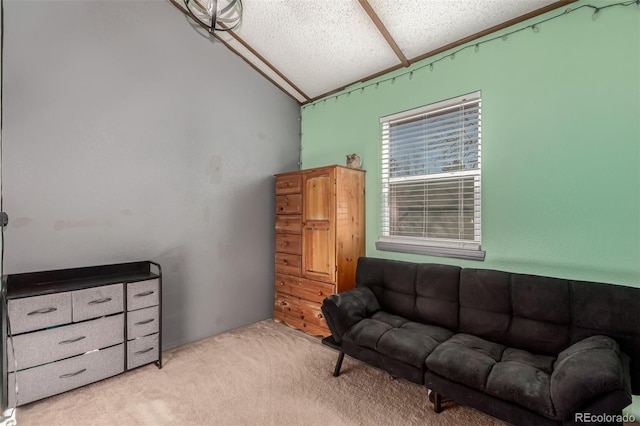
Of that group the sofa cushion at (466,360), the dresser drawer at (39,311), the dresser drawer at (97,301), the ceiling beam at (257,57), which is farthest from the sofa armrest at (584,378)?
the ceiling beam at (257,57)

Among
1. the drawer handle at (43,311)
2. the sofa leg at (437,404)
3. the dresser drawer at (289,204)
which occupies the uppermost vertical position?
the dresser drawer at (289,204)

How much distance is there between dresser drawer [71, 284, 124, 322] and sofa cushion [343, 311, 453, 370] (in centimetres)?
175

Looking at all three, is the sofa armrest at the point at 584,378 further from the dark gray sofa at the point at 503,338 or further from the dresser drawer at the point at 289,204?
the dresser drawer at the point at 289,204

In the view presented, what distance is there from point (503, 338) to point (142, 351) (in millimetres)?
2699

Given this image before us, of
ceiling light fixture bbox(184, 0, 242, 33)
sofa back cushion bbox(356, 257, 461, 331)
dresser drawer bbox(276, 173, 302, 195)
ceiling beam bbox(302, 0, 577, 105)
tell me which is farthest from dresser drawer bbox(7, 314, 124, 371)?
ceiling beam bbox(302, 0, 577, 105)

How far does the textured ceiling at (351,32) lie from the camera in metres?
2.22

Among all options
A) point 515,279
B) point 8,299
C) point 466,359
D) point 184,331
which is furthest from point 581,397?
point 8,299

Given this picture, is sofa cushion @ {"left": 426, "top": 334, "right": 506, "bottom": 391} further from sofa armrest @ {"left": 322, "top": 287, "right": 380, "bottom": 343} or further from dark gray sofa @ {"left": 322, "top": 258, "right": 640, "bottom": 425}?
sofa armrest @ {"left": 322, "top": 287, "right": 380, "bottom": 343}

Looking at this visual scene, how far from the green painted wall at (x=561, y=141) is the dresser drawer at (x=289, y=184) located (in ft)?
4.91

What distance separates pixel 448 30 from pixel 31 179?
11.2ft

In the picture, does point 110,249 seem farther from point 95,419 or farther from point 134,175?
point 95,419

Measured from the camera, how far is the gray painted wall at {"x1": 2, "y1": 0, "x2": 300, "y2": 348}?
2.12m

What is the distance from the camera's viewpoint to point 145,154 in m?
2.63

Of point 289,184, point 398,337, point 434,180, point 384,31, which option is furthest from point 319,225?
point 384,31
